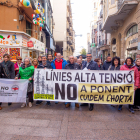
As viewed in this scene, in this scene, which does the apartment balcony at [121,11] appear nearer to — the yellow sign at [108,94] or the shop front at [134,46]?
the shop front at [134,46]

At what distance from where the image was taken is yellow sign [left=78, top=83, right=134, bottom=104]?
4922mm

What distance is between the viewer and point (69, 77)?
5188 millimetres

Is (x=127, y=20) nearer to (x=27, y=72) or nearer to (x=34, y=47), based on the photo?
(x=34, y=47)

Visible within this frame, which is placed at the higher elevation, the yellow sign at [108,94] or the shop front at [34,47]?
the shop front at [34,47]

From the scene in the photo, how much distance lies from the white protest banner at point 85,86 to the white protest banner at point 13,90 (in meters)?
0.42

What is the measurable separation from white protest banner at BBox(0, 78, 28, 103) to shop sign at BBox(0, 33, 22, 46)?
24.2 ft

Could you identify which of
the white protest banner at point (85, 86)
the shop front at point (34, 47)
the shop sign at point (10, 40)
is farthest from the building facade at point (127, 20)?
the shop sign at point (10, 40)

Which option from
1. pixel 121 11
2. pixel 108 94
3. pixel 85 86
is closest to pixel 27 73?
pixel 85 86

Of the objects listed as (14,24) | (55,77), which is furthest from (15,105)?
(14,24)

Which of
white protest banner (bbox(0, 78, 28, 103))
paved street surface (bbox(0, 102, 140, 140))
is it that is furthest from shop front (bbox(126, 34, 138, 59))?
white protest banner (bbox(0, 78, 28, 103))

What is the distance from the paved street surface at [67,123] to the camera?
3.38 metres

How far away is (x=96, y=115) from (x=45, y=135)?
1854 millimetres

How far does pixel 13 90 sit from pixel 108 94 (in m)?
3.25

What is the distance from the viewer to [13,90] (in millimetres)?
5336
